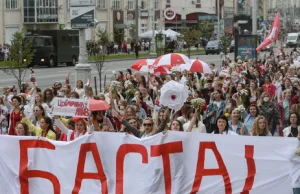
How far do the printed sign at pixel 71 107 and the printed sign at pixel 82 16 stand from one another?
422 inches

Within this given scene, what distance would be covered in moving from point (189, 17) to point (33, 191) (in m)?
96.5

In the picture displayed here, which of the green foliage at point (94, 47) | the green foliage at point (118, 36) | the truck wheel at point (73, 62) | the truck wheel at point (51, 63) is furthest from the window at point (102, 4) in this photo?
the truck wheel at point (51, 63)

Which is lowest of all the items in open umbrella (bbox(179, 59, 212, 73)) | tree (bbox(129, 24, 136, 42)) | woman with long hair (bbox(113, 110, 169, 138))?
woman with long hair (bbox(113, 110, 169, 138))

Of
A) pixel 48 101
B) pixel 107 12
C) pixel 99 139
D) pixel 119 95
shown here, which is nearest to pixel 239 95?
pixel 119 95

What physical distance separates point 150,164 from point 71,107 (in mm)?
2471

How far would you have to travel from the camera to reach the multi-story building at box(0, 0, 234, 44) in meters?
67.5

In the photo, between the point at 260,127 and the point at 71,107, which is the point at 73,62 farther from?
the point at 260,127

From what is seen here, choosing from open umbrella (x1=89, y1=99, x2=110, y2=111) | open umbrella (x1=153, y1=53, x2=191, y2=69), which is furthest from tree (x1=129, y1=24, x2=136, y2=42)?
open umbrella (x1=89, y1=99, x2=110, y2=111)

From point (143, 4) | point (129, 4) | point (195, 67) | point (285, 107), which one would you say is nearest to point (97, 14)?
point (129, 4)

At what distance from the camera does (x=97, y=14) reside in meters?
77.0

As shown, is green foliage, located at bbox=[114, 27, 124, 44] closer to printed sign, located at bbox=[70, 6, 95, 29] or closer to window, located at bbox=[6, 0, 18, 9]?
window, located at bbox=[6, 0, 18, 9]

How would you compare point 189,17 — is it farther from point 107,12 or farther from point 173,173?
point 173,173

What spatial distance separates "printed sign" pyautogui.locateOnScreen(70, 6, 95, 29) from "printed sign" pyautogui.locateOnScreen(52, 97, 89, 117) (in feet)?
35.1

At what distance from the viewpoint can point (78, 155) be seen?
9.75 m
